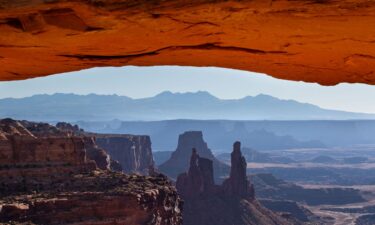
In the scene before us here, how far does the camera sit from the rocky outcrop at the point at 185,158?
144 meters

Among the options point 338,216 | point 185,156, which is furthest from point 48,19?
point 185,156

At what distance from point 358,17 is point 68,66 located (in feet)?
15.2

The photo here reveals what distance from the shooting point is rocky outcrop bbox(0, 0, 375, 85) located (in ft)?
18.3

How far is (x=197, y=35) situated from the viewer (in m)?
6.70


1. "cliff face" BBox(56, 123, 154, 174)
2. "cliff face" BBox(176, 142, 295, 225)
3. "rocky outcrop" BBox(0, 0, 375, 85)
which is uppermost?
"cliff face" BBox(56, 123, 154, 174)

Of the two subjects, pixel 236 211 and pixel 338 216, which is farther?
pixel 338 216

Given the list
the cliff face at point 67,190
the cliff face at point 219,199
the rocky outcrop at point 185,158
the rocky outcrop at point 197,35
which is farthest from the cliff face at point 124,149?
the rocky outcrop at point 197,35

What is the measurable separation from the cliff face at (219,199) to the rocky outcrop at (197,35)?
69.1 metres

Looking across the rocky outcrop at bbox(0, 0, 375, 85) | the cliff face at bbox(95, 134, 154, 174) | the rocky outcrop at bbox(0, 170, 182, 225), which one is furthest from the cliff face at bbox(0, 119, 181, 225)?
the cliff face at bbox(95, 134, 154, 174)

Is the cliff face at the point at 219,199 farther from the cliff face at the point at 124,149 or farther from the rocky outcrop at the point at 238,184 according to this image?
the cliff face at the point at 124,149

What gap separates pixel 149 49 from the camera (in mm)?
7457

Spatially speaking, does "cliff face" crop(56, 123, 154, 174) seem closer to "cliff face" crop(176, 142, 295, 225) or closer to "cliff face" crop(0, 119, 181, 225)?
"cliff face" crop(176, 142, 295, 225)

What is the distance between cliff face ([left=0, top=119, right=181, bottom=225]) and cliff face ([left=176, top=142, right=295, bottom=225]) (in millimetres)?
31096

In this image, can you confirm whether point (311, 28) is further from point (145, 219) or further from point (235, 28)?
point (145, 219)
